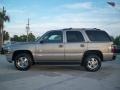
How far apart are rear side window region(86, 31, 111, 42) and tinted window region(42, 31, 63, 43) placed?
1236 millimetres

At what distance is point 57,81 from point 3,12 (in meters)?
45.2

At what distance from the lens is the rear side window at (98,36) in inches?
507

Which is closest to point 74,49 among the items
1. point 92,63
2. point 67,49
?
point 67,49

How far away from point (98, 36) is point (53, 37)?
1.98 metres

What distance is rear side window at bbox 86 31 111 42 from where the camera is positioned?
1287cm

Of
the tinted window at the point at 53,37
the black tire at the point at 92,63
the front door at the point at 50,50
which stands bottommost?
the black tire at the point at 92,63

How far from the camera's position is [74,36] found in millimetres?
12875

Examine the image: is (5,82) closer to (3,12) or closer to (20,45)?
(20,45)

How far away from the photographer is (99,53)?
12844mm

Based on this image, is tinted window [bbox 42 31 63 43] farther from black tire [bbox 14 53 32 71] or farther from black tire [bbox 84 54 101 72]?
black tire [bbox 84 54 101 72]

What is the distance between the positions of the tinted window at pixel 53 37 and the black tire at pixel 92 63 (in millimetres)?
1416

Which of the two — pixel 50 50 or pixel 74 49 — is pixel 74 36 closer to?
pixel 74 49

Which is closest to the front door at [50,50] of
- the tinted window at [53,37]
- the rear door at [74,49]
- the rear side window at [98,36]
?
the tinted window at [53,37]

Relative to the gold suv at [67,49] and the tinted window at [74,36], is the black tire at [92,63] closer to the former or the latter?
the gold suv at [67,49]
